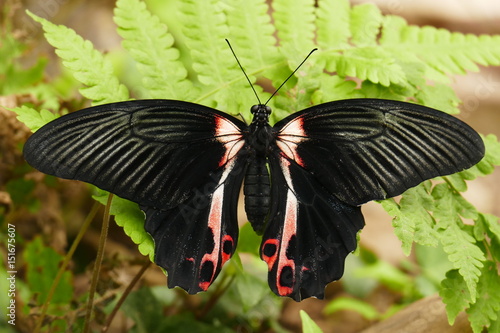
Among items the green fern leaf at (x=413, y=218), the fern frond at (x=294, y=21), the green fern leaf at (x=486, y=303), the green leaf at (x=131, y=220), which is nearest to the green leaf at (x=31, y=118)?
the green leaf at (x=131, y=220)

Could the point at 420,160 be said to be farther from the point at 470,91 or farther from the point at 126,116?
the point at 470,91

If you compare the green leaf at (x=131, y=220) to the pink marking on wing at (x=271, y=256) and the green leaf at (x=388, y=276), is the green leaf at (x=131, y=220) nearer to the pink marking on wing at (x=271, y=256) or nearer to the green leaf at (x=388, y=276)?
the pink marking on wing at (x=271, y=256)

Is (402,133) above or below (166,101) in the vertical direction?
below

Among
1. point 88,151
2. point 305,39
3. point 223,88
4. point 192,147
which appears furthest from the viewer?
point 305,39

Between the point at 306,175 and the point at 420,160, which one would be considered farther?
the point at 306,175

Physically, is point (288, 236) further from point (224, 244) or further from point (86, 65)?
point (86, 65)

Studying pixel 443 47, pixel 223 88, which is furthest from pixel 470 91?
pixel 223 88

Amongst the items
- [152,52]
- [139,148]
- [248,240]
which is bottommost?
[248,240]

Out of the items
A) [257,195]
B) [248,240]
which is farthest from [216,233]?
[248,240]
